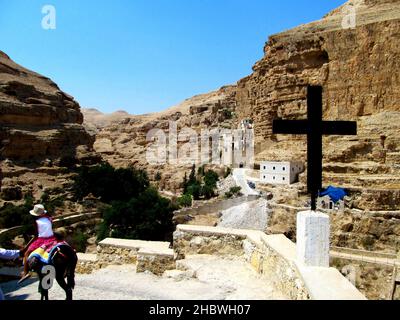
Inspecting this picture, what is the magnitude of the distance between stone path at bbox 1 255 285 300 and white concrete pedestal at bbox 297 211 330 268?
24.5 inches

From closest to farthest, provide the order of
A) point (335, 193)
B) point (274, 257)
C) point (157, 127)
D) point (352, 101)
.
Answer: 1. point (274, 257)
2. point (335, 193)
3. point (352, 101)
4. point (157, 127)

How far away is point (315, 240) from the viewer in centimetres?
399

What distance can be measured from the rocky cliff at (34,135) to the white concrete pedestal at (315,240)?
25005mm

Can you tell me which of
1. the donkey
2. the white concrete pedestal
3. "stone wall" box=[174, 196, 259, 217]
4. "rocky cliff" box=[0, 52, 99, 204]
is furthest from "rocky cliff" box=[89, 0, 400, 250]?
"rocky cliff" box=[0, 52, 99, 204]

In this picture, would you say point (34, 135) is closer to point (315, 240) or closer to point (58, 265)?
point (58, 265)

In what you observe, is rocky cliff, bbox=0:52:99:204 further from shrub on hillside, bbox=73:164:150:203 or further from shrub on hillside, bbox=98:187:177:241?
shrub on hillside, bbox=98:187:177:241

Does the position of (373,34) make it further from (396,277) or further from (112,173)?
(112,173)

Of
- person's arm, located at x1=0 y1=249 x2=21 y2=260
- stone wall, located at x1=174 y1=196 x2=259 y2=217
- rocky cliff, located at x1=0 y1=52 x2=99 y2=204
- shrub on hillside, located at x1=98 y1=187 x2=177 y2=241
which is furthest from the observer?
rocky cliff, located at x1=0 y1=52 x2=99 y2=204

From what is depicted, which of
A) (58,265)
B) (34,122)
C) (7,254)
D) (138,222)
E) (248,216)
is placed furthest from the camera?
(34,122)

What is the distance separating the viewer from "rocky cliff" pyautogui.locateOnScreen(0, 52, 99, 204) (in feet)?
92.7

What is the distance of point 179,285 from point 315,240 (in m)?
2.08

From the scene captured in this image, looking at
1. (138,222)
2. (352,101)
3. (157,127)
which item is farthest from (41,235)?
(157,127)

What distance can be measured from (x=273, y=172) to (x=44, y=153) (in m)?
20.6
